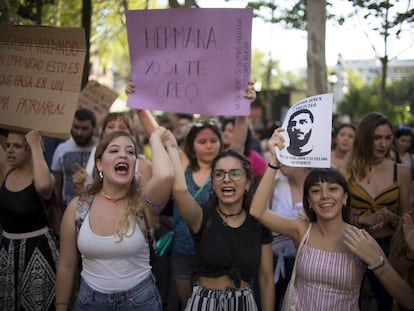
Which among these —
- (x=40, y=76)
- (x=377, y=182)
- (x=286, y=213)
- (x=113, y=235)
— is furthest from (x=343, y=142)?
(x=113, y=235)

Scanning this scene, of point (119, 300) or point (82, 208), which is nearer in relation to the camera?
point (119, 300)

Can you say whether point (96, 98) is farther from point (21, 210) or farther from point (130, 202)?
point (130, 202)

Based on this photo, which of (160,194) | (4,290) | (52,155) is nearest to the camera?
(160,194)

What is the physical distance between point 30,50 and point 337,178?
251cm

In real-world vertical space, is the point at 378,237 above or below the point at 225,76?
below

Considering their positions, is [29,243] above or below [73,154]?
below

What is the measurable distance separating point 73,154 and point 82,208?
2215 mm

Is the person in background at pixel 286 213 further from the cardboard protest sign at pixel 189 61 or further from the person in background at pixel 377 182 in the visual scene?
the cardboard protest sign at pixel 189 61

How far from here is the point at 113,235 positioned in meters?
2.79

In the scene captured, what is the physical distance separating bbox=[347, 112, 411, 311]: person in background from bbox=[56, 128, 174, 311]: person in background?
71.9 inches

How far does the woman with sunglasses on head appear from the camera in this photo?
9.64ft

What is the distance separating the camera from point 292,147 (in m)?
2.96

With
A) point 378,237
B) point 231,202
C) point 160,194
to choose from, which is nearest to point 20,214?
point 160,194

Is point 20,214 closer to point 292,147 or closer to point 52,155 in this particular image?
point 292,147
